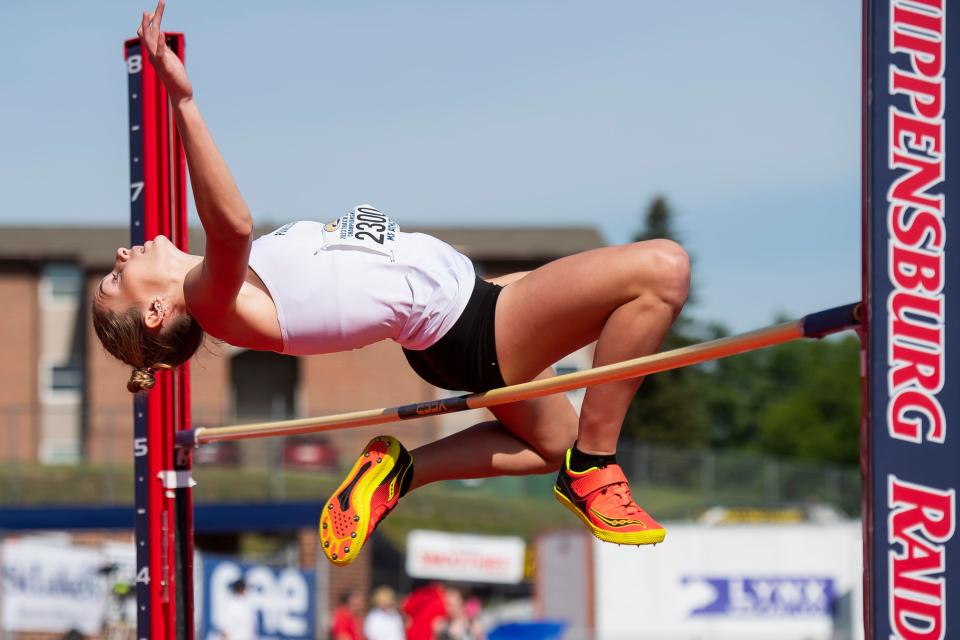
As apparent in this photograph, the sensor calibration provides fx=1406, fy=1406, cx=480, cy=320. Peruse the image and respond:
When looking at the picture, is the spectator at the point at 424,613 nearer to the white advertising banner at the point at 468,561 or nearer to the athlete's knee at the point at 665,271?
the white advertising banner at the point at 468,561

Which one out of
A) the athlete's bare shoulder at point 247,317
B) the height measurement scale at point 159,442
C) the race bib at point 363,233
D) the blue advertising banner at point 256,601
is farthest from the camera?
the blue advertising banner at point 256,601

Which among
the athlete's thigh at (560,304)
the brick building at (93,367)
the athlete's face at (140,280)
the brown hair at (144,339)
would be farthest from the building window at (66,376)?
the athlete's thigh at (560,304)

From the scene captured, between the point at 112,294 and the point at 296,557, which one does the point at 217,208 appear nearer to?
the point at 112,294

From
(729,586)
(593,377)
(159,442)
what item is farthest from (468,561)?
(593,377)

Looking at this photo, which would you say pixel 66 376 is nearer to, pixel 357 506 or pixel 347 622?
pixel 347 622

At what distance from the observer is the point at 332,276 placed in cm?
351

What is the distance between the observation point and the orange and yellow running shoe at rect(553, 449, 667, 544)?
11.6 ft

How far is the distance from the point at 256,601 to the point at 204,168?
10.1m

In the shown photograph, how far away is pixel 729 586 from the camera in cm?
1590

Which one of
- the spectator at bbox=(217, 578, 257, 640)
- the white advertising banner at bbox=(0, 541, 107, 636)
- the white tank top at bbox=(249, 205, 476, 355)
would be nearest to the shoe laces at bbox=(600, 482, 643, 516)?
the white tank top at bbox=(249, 205, 476, 355)

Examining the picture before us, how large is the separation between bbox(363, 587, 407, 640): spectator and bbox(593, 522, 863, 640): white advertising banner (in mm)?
3766

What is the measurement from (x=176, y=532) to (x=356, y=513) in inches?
43.4

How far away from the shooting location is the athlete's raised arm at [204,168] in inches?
121

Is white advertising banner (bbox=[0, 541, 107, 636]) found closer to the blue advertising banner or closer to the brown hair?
the blue advertising banner
